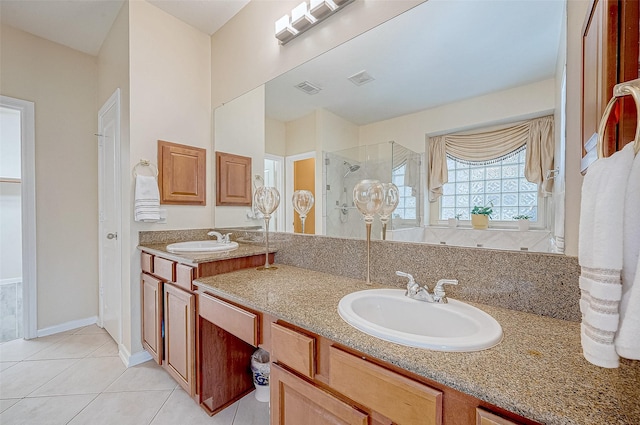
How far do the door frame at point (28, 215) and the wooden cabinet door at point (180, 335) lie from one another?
66.0 inches

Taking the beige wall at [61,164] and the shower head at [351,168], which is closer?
the shower head at [351,168]

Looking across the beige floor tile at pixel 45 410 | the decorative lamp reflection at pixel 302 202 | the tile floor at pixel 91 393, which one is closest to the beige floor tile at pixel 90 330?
the tile floor at pixel 91 393

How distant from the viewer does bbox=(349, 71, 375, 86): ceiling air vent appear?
1.34 metres

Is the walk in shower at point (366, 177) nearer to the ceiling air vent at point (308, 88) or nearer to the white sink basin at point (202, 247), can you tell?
the ceiling air vent at point (308, 88)

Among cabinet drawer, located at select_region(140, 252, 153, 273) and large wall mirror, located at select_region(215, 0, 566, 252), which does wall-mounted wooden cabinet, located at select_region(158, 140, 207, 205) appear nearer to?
cabinet drawer, located at select_region(140, 252, 153, 273)

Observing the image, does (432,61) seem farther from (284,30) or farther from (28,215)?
(28,215)

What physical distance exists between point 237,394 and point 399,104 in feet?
6.26

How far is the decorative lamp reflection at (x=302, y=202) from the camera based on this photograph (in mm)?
1604

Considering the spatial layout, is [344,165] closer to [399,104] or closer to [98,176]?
[399,104]

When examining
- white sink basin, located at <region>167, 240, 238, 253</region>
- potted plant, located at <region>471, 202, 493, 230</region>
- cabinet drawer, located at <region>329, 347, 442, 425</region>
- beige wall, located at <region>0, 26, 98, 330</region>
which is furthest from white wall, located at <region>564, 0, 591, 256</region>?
beige wall, located at <region>0, 26, 98, 330</region>

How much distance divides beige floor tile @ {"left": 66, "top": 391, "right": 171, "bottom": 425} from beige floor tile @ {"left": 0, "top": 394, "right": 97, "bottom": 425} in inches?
2.5

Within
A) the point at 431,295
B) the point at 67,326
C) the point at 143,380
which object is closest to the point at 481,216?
the point at 431,295

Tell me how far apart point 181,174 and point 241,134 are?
611 millimetres

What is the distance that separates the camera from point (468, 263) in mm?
1020
